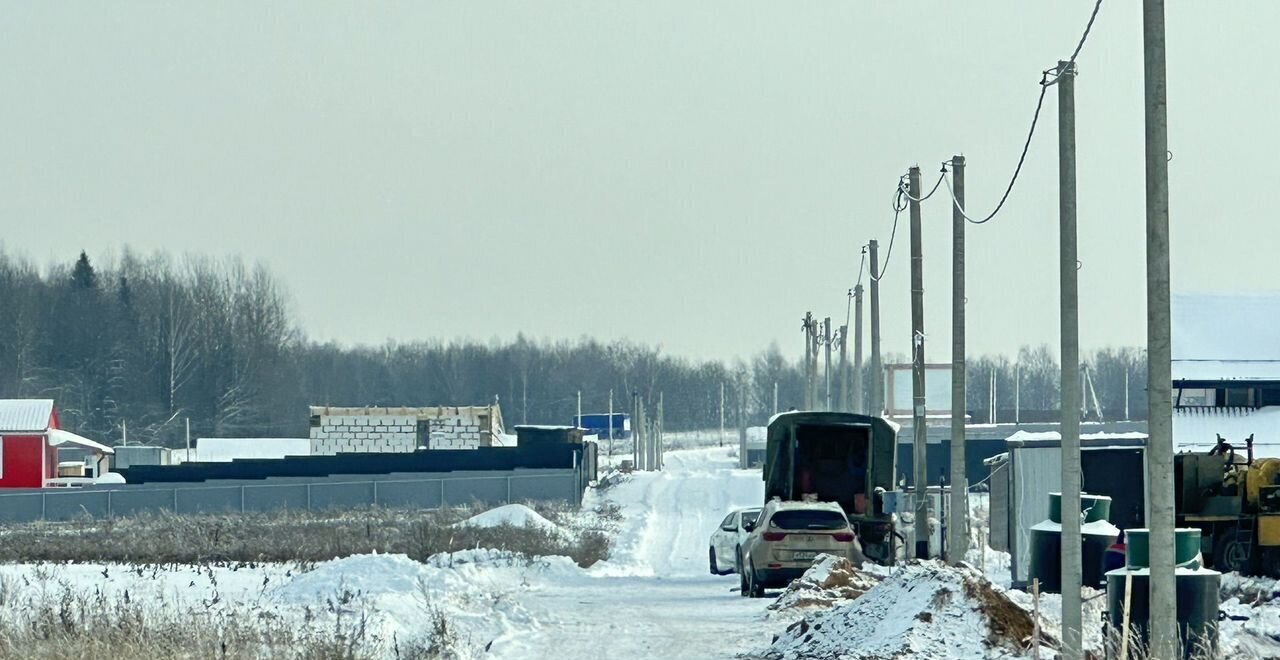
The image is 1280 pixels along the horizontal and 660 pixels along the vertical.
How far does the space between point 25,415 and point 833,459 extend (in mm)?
46496

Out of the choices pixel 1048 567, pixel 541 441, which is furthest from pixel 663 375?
pixel 1048 567

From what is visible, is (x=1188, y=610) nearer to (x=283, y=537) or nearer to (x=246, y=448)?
(x=283, y=537)

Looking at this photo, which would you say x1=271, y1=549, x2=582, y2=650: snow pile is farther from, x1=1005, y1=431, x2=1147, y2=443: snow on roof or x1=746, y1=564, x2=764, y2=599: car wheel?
x1=1005, y1=431, x2=1147, y2=443: snow on roof

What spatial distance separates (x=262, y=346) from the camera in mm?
134625

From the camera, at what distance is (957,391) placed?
1185 inches

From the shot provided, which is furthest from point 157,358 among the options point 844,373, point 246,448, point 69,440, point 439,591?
point 439,591

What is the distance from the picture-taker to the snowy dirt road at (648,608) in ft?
63.0

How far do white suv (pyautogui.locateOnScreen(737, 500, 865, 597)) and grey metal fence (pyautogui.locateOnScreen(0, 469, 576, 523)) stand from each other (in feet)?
106

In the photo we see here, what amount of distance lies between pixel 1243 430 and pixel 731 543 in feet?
81.7

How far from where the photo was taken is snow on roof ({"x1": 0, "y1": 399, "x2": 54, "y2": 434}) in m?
71.4

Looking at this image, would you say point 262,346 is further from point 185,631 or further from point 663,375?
point 185,631

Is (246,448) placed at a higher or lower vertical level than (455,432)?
lower

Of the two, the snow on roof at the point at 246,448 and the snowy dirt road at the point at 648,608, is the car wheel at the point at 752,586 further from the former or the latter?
the snow on roof at the point at 246,448

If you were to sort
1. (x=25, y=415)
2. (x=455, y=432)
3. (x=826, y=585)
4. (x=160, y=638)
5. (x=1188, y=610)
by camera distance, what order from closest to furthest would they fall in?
(x=160, y=638) < (x=1188, y=610) < (x=826, y=585) < (x=25, y=415) < (x=455, y=432)
